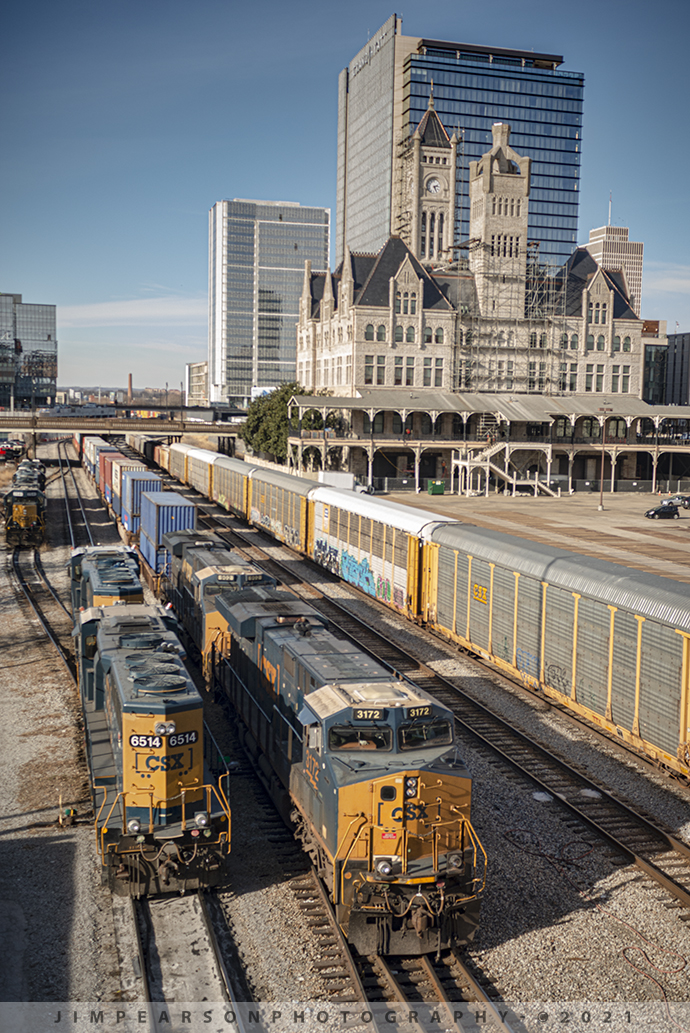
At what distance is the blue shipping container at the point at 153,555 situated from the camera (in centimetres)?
3385

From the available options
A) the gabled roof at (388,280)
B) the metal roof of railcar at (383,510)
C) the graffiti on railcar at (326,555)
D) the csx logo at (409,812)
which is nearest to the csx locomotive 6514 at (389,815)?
the csx logo at (409,812)

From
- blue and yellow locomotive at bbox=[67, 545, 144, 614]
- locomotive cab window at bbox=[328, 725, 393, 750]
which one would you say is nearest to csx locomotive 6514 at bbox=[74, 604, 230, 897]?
locomotive cab window at bbox=[328, 725, 393, 750]

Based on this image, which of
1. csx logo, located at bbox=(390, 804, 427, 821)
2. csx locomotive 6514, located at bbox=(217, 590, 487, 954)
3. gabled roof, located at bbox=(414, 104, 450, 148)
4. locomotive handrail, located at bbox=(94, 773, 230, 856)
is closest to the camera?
csx locomotive 6514, located at bbox=(217, 590, 487, 954)

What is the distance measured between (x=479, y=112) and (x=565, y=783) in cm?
19391

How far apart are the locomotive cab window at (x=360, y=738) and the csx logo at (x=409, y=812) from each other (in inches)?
36.4

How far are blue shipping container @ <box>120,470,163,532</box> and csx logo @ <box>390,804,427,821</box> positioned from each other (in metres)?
31.3

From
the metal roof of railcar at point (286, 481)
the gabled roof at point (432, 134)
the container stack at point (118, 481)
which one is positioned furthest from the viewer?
the gabled roof at point (432, 134)

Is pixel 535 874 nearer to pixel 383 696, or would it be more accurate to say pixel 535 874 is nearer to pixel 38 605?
pixel 383 696

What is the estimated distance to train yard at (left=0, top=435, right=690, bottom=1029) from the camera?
1168cm

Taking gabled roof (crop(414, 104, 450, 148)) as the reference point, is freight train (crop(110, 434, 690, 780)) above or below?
below

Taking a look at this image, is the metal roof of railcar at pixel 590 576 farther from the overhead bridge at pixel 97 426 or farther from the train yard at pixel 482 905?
the overhead bridge at pixel 97 426

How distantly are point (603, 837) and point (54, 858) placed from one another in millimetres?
10174

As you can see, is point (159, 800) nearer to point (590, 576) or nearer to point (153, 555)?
point (590, 576)

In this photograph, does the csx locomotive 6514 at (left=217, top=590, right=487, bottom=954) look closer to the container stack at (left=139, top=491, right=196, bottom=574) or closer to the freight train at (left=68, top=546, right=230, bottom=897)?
the freight train at (left=68, top=546, right=230, bottom=897)
